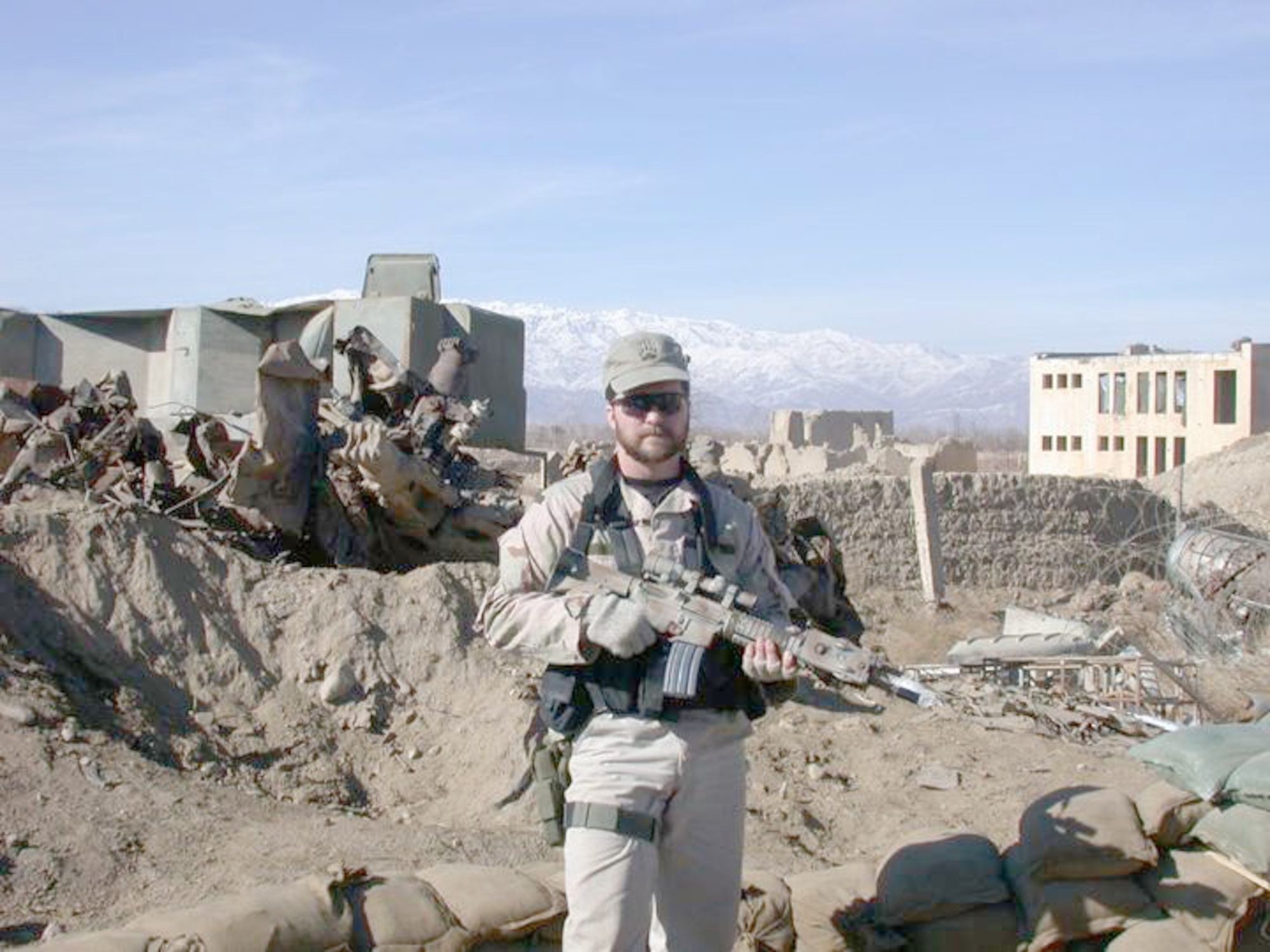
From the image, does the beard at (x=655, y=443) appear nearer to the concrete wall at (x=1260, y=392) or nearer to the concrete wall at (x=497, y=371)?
the concrete wall at (x=497, y=371)

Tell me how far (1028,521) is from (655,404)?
1534cm

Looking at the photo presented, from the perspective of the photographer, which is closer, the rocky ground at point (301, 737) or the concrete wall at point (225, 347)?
the rocky ground at point (301, 737)

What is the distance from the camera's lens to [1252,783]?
4781mm

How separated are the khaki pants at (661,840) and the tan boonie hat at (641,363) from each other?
770 millimetres

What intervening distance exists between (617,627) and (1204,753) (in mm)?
2375

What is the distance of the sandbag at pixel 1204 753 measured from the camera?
4.90 m

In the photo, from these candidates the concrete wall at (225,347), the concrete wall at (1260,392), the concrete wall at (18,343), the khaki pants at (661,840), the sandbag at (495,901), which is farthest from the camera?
the concrete wall at (1260,392)

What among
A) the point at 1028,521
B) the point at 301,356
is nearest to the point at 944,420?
the point at 1028,521

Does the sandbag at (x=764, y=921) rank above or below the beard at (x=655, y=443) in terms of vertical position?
below

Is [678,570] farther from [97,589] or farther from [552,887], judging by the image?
[97,589]

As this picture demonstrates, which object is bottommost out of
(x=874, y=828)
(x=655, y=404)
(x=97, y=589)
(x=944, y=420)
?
(x=874, y=828)

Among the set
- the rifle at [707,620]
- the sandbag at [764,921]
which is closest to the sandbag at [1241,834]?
the sandbag at [764,921]

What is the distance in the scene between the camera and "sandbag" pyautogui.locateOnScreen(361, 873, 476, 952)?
4031mm

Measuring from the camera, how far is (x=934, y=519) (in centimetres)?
1652
